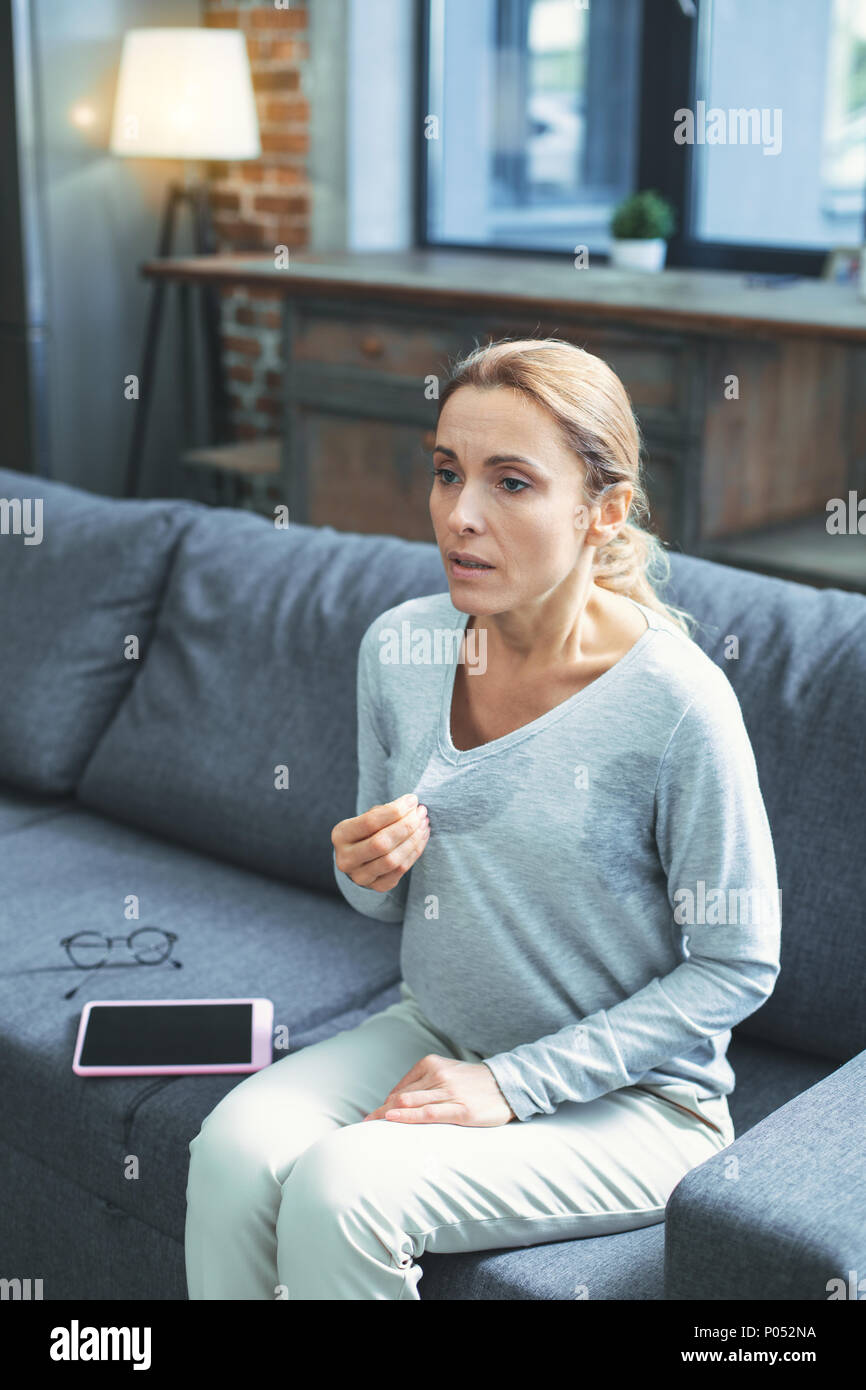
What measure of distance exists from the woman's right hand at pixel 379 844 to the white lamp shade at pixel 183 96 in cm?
279

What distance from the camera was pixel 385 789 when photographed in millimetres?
1474

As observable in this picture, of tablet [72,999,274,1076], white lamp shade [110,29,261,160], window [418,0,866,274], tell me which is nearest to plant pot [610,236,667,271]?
window [418,0,866,274]

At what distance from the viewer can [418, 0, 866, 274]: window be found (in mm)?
3227

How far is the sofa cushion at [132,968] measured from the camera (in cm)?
150

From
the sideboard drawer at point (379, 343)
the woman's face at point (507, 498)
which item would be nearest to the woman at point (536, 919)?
the woman's face at point (507, 498)

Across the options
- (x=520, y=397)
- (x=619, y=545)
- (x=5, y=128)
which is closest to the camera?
(x=520, y=397)

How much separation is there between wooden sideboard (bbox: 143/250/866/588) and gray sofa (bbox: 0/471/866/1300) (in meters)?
0.69

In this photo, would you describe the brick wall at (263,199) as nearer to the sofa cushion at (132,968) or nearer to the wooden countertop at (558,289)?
the wooden countertop at (558,289)

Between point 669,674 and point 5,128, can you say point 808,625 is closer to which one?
point 669,674

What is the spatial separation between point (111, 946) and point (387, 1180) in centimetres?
69

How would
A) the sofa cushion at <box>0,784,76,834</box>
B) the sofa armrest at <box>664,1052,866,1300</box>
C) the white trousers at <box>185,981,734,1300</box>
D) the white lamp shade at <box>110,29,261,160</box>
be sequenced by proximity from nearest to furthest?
the sofa armrest at <box>664,1052,866,1300</box>
the white trousers at <box>185,981,734,1300</box>
the sofa cushion at <box>0,784,76,834</box>
the white lamp shade at <box>110,29,261,160</box>

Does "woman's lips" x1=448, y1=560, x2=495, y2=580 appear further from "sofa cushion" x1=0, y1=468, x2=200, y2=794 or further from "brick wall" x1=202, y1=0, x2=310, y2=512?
"brick wall" x1=202, y1=0, x2=310, y2=512
